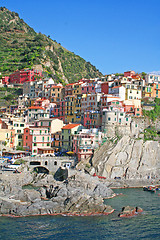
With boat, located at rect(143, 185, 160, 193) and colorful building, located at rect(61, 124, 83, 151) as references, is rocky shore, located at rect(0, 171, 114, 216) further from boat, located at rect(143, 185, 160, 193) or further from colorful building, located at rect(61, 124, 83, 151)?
colorful building, located at rect(61, 124, 83, 151)

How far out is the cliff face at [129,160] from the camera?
234 feet

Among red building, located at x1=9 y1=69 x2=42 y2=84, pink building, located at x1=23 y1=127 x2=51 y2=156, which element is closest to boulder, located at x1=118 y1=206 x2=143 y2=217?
pink building, located at x1=23 y1=127 x2=51 y2=156

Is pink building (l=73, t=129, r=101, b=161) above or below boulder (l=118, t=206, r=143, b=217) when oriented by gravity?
above

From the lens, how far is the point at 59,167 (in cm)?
7250

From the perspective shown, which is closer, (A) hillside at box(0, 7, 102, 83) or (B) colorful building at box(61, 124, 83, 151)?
(B) colorful building at box(61, 124, 83, 151)

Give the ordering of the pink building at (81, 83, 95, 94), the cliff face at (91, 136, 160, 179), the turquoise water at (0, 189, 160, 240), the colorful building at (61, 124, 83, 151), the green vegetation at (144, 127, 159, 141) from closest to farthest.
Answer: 1. the turquoise water at (0, 189, 160, 240)
2. the cliff face at (91, 136, 160, 179)
3. the green vegetation at (144, 127, 159, 141)
4. the colorful building at (61, 124, 83, 151)
5. the pink building at (81, 83, 95, 94)

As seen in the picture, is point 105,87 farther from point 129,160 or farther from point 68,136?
point 129,160

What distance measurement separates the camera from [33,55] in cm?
13750

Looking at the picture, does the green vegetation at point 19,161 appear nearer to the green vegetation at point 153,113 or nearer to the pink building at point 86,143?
the pink building at point 86,143

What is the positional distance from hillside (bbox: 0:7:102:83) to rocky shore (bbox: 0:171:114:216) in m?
72.2

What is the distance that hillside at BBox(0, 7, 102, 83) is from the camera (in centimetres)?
13550

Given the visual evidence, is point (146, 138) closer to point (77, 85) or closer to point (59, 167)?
point (59, 167)

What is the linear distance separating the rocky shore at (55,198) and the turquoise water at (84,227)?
6.06ft

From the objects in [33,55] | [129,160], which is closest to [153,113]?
[129,160]
